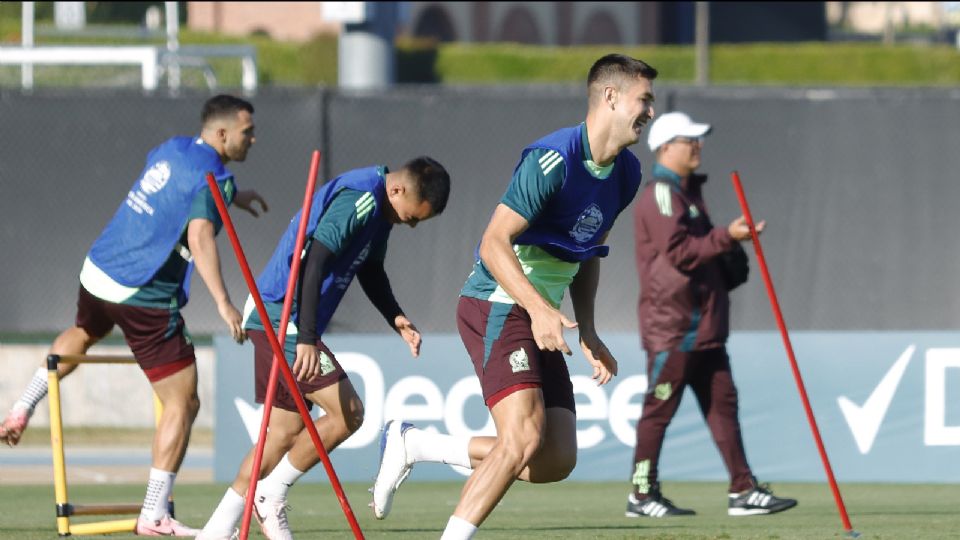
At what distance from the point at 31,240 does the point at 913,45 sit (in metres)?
31.8

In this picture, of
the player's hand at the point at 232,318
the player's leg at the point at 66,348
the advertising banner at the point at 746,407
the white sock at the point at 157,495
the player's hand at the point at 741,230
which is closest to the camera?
the player's hand at the point at 232,318

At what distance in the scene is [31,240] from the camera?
1636cm

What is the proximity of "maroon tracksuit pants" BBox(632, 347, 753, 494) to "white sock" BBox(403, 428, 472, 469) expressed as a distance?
2.49 m

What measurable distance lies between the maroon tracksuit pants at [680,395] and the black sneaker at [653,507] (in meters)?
0.09

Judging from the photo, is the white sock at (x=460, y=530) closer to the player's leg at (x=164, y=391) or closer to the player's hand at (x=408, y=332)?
the player's hand at (x=408, y=332)

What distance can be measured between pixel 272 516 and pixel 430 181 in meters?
1.65

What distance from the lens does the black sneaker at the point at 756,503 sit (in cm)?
954

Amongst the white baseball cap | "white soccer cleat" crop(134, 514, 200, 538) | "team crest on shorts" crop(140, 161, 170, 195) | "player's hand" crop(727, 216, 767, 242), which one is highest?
the white baseball cap

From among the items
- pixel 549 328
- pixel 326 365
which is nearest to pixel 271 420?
pixel 326 365

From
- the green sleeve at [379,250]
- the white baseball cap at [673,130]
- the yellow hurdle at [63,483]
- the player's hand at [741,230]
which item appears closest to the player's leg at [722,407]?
the player's hand at [741,230]

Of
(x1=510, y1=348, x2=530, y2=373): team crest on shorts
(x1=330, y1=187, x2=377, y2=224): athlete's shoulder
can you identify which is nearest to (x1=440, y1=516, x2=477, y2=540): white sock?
(x1=510, y1=348, x2=530, y2=373): team crest on shorts

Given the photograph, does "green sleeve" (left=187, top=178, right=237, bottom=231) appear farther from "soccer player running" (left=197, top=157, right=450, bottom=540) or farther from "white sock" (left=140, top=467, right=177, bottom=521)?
"white sock" (left=140, top=467, right=177, bottom=521)

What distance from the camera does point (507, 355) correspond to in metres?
6.57

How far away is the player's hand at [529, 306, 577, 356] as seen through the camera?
19.7 ft
